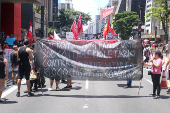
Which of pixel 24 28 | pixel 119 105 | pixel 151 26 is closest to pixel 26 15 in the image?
pixel 24 28

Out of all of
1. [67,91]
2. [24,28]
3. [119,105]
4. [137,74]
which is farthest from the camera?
[24,28]

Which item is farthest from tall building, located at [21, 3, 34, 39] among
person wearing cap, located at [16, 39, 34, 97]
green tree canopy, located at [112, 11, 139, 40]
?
green tree canopy, located at [112, 11, 139, 40]

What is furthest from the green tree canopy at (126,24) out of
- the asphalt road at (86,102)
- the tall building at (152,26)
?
the asphalt road at (86,102)

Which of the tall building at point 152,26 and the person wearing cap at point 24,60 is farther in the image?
the tall building at point 152,26

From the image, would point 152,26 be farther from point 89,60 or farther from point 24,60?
point 24,60

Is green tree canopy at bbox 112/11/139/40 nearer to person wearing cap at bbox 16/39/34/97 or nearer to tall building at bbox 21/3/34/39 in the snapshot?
tall building at bbox 21/3/34/39

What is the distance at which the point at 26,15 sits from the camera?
4025cm

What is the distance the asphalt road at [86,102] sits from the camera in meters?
6.74

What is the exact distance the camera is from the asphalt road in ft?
22.1

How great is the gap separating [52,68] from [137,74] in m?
2.96

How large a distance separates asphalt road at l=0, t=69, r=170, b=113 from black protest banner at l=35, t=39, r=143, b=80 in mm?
665

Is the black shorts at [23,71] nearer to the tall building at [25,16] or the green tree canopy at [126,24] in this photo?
the tall building at [25,16]

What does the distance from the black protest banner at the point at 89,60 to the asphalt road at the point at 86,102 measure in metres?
0.67

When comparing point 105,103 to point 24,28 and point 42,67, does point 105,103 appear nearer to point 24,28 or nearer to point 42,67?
point 42,67
